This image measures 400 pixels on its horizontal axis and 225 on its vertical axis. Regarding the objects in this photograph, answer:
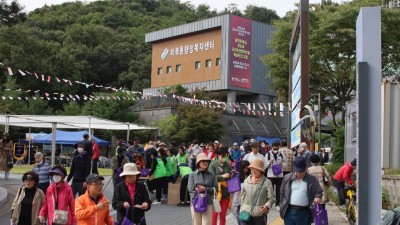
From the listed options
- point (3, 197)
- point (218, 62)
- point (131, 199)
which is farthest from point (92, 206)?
point (218, 62)

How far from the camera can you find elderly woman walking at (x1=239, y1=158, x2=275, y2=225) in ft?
28.6

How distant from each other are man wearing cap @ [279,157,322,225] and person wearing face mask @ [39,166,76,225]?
316cm

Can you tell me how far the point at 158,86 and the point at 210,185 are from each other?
50808 millimetres

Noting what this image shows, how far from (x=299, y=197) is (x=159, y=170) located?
9687mm

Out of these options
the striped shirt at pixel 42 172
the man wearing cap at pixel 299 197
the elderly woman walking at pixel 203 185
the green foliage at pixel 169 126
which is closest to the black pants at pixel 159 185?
the striped shirt at pixel 42 172

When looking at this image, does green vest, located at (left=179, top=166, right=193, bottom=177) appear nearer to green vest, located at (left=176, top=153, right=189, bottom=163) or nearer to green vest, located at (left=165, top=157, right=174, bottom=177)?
green vest, located at (left=165, top=157, right=174, bottom=177)

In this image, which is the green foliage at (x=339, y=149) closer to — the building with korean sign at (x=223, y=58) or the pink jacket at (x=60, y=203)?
the pink jacket at (x=60, y=203)

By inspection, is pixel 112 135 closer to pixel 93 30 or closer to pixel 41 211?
pixel 93 30

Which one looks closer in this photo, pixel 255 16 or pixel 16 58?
pixel 16 58

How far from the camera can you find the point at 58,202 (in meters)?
8.72

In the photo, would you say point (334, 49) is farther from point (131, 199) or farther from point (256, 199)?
point (131, 199)

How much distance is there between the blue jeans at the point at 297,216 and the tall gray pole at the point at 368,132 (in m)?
4.33

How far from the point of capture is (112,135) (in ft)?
163

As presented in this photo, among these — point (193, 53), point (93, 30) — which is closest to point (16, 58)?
point (193, 53)
